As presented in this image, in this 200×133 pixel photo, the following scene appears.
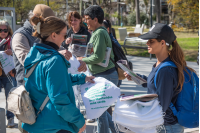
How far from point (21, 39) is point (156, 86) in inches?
71.8

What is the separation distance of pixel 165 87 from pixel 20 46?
1873mm

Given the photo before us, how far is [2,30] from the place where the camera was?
186 inches

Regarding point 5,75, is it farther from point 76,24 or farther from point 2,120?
point 76,24

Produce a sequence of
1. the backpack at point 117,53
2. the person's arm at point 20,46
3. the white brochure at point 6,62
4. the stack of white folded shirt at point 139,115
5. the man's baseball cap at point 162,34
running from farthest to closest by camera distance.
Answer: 1. the white brochure at point 6,62
2. the backpack at point 117,53
3. the person's arm at point 20,46
4. the man's baseball cap at point 162,34
5. the stack of white folded shirt at point 139,115

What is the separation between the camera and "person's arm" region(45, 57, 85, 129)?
6.59ft

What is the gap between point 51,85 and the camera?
2008 mm

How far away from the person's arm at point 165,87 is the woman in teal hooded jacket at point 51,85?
729 millimetres

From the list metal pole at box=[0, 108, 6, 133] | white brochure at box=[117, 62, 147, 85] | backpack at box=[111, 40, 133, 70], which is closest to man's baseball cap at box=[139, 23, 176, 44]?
white brochure at box=[117, 62, 147, 85]

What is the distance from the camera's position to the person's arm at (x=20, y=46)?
121 inches

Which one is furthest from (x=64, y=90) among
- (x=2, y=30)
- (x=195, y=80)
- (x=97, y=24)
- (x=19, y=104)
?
(x=2, y=30)

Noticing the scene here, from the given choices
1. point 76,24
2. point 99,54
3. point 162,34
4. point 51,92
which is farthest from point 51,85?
point 76,24

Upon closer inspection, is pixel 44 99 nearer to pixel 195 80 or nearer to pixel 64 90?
pixel 64 90

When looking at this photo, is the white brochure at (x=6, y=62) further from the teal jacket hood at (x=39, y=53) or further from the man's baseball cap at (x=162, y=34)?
the man's baseball cap at (x=162, y=34)

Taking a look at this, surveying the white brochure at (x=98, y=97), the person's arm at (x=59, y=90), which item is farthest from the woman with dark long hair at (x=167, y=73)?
the person's arm at (x=59, y=90)
